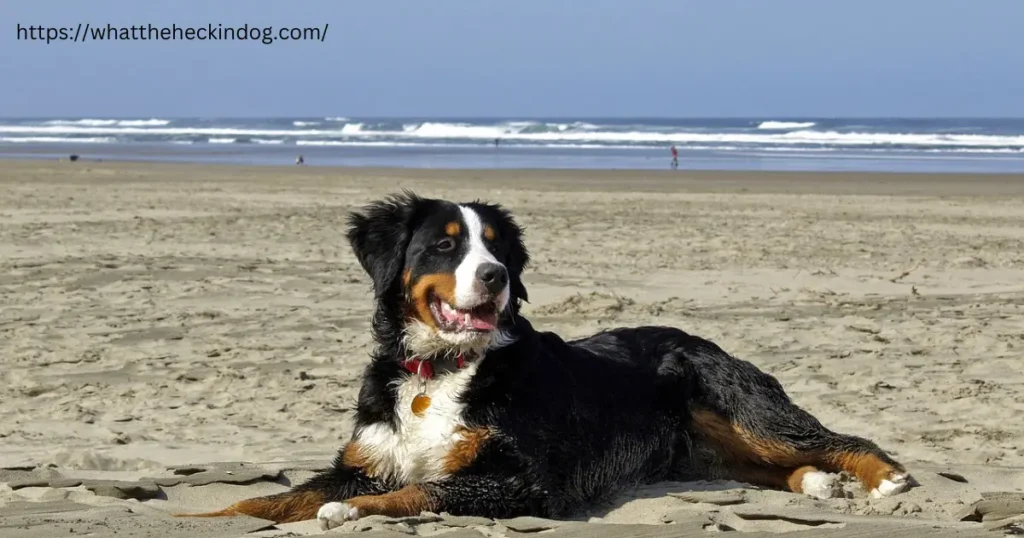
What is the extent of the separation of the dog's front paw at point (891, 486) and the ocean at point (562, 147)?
33.1 metres

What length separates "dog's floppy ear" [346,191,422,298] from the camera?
17.0 ft

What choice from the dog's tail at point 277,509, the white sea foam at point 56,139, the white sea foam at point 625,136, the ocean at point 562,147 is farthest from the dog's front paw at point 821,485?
the white sea foam at point 56,139

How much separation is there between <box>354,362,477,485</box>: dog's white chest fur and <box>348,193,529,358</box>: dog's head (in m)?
0.14

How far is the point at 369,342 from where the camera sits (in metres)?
9.23

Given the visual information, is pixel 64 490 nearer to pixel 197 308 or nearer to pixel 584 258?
pixel 197 308

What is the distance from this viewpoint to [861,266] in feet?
45.5

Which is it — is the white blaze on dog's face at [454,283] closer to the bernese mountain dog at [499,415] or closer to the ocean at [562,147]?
the bernese mountain dog at [499,415]

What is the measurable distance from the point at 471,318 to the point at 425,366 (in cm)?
31

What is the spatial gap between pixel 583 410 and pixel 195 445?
2343 mm

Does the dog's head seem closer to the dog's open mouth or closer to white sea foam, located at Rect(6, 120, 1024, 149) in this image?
the dog's open mouth

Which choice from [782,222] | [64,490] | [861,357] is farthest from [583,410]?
[782,222]

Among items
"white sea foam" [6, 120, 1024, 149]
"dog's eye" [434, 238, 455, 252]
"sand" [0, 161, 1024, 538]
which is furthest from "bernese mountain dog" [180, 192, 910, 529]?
"white sea foam" [6, 120, 1024, 149]

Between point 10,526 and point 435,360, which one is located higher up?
point 435,360

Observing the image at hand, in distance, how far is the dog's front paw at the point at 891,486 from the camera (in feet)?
17.7
